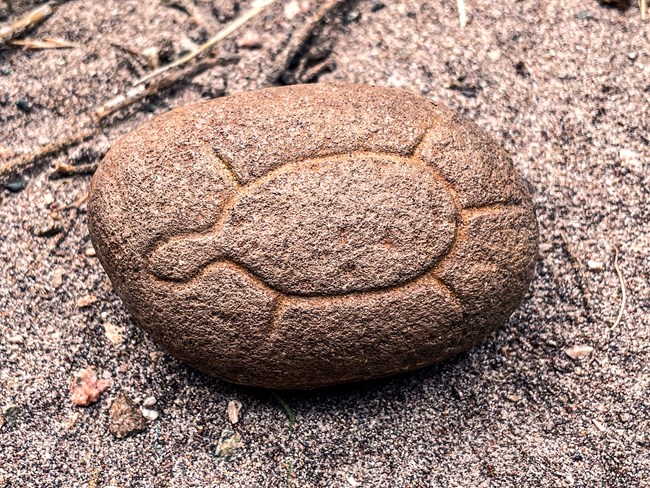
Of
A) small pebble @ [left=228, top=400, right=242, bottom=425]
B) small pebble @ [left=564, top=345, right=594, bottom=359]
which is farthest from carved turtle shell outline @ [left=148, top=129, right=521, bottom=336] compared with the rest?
small pebble @ [left=564, top=345, right=594, bottom=359]

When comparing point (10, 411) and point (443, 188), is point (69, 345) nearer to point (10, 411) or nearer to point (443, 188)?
→ point (10, 411)

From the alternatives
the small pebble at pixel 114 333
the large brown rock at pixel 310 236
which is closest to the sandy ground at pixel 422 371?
the small pebble at pixel 114 333

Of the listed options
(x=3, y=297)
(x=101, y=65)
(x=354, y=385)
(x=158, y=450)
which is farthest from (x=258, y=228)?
(x=101, y=65)

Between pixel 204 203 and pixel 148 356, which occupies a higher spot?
pixel 204 203

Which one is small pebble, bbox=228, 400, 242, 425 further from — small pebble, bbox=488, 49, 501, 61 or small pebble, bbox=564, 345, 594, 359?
small pebble, bbox=488, 49, 501, 61

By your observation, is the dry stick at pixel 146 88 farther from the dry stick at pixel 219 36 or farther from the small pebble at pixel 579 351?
the small pebble at pixel 579 351

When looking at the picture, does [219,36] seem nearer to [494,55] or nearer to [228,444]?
[494,55]

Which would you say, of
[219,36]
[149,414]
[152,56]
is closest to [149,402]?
[149,414]

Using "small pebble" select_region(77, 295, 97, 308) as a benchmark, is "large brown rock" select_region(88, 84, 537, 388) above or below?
above
